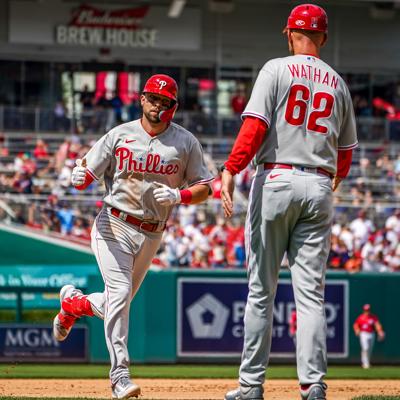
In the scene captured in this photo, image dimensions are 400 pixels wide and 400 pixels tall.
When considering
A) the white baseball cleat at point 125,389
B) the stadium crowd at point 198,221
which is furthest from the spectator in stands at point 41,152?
the white baseball cleat at point 125,389

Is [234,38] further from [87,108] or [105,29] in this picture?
[87,108]

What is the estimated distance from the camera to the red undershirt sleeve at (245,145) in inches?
237

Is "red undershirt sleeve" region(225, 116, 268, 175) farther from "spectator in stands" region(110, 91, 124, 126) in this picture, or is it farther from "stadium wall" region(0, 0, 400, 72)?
"stadium wall" region(0, 0, 400, 72)

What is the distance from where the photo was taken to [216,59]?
32719 millimetres

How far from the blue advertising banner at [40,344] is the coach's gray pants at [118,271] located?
331 inches

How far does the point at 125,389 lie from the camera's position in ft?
22.9

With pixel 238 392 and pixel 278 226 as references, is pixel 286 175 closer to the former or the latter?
pixel 278 226

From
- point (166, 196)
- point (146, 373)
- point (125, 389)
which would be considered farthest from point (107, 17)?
point (125, 389)

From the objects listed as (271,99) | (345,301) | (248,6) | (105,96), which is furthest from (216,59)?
(271,99)

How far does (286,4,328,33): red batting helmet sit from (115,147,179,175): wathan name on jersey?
63.3 inches

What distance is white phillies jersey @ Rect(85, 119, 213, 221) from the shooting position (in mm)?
7461

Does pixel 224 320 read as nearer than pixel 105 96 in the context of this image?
Yes

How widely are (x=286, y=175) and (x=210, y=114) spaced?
23.5 metres

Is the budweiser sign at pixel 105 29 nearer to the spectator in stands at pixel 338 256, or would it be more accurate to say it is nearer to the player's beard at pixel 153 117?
the spectator in stands at pixel 338 256
